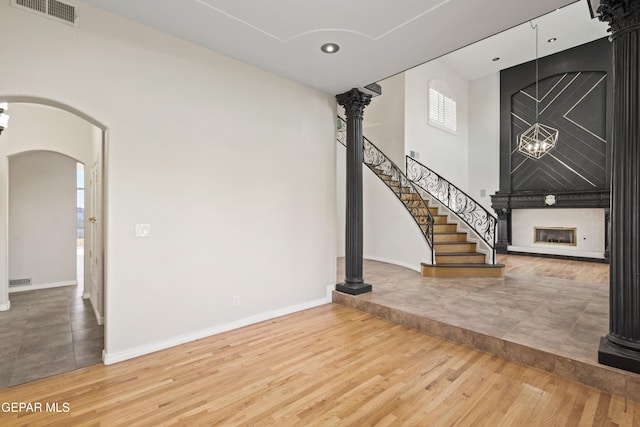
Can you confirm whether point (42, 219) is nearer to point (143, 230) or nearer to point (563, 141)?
point (143, 230)

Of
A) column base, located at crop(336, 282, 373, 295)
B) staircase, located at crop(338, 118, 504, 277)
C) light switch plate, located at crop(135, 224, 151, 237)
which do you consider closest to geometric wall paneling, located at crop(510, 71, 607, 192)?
staircase, located at crop(338, 118, 504, 277)

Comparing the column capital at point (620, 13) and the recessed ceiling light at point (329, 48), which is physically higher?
the recessed ceiling light at point (329, 48)

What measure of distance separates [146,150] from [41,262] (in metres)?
4.78

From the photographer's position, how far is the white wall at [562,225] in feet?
25.9

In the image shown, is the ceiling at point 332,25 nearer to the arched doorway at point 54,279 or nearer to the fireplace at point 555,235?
the arched doorway at point 54,279

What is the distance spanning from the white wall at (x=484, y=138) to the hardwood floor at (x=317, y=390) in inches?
318

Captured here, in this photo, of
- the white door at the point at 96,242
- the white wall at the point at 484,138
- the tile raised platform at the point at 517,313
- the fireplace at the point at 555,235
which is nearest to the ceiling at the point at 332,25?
the white door at the point at 96,242

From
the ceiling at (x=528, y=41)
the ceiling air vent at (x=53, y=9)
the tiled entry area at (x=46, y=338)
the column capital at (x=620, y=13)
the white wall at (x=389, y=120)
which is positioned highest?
the ceiling at (x=528, y=41)

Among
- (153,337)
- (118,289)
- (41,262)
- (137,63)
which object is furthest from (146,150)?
(41,262)

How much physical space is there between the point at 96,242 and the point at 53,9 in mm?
3120

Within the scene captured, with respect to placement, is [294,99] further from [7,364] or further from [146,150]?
[7,364]

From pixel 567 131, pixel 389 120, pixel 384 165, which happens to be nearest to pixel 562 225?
pixel 567 131

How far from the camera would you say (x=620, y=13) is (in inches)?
93.5

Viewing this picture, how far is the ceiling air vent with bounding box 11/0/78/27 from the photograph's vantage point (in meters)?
2.45
